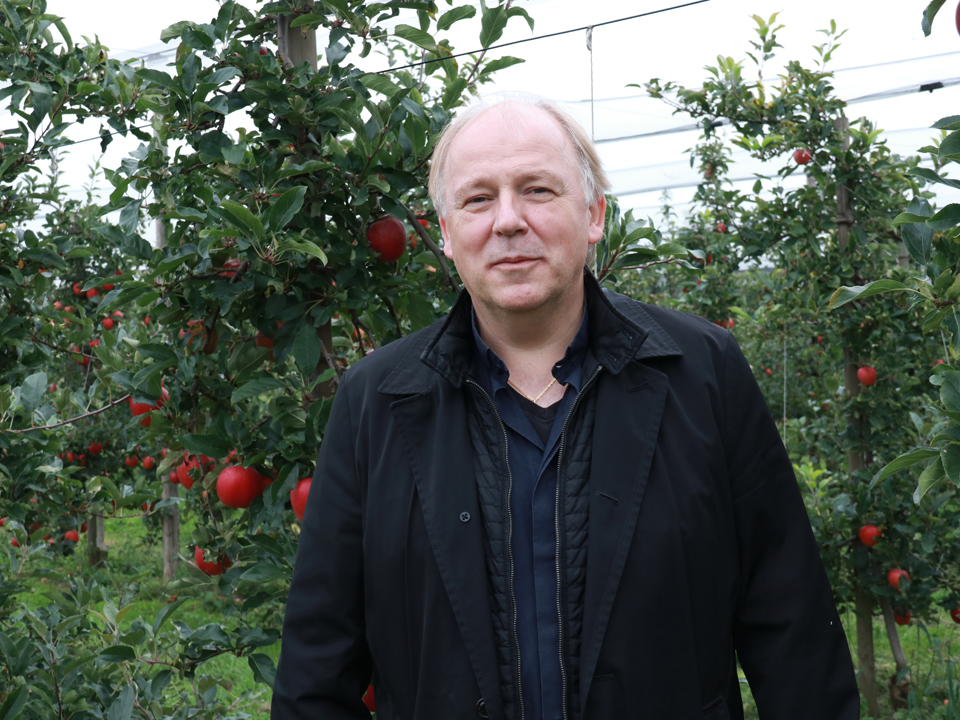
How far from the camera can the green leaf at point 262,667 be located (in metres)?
1.68

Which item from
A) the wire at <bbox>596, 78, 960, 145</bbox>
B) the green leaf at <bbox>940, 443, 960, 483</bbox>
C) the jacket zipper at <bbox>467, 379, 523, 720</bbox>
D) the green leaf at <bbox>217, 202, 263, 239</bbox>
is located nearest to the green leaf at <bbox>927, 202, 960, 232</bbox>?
the green leaf at <bbox>940, 443, 960, 483</bbox>

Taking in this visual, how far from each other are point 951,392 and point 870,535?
2133mm

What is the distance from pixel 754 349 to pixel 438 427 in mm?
4928

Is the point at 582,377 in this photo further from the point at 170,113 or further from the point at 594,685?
the point at 170,113

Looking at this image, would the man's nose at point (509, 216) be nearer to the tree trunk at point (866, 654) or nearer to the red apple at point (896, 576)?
the red apple at point (896, 576)

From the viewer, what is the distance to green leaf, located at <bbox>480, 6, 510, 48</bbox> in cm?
171

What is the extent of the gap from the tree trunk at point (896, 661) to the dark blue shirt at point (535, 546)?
105 inches

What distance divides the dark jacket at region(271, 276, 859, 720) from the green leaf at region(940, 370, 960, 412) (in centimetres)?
29

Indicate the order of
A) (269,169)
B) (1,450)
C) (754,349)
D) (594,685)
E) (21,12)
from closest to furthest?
(594,685), (269,169), (21,12), (1,450), (754,349)

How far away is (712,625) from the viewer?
1144 mm

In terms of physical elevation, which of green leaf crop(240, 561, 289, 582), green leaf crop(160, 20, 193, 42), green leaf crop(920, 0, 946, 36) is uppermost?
green leaf crop(160, 20, 193, 42)

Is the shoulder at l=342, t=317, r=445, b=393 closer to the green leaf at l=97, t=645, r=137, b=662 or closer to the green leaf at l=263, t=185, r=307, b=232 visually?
the green leaf at l=263, t=185, r=307, b=232

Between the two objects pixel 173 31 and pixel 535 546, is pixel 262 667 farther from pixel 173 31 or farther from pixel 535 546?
pixel 173 31

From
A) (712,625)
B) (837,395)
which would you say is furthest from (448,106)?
(837,395)
